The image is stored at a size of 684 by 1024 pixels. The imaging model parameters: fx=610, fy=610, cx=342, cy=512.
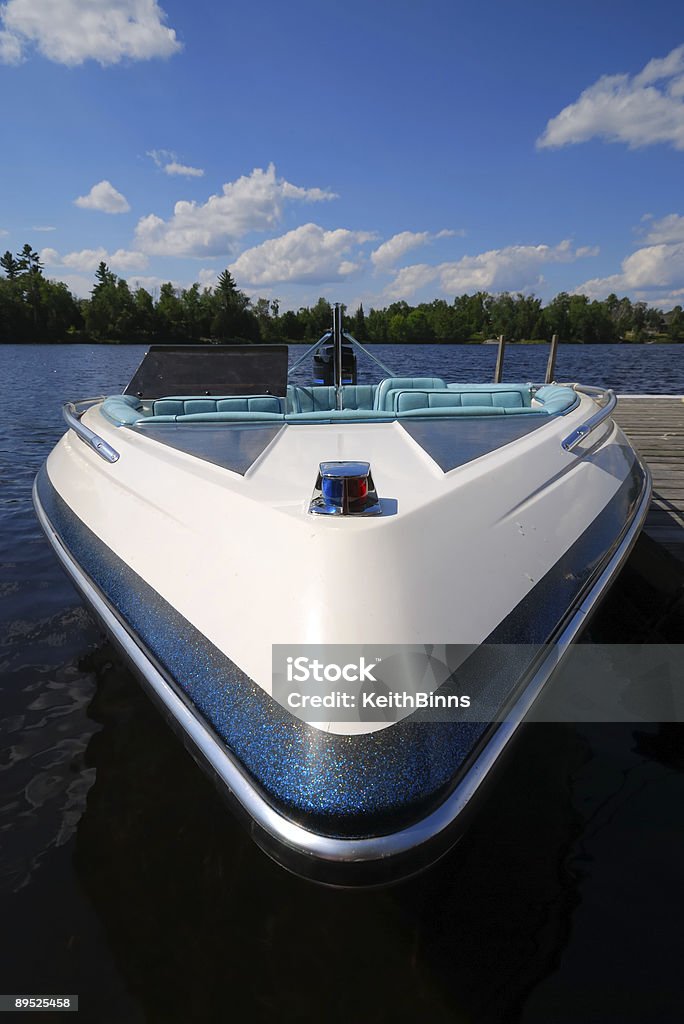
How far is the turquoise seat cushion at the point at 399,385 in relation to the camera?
14.8 feet

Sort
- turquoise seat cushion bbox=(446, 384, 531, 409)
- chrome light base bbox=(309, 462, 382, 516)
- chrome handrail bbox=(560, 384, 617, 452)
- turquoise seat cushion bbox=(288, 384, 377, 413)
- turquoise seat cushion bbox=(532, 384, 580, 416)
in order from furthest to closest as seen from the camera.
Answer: turquoise seat cushion bbox=(288, 384, 377, 413), turquoise seat cushion bbox=(446, 384, 531, 409), turquoise seat cushion bbox=(532, 384, 580, 416), chrome handrail bbox=(560, 384, 617, 452), chrome light base bbox=(309, 462, 382, 516)

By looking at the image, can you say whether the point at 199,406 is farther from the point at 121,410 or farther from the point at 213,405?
the point at 121,410

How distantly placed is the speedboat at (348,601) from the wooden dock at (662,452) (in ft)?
5.03

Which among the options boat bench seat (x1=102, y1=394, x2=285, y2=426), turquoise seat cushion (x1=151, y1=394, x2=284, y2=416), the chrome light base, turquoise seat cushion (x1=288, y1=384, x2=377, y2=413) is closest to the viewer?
the chrome light base

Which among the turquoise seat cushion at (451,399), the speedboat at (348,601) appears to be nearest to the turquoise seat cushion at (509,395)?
the turquoise seat cushion at (451,399)

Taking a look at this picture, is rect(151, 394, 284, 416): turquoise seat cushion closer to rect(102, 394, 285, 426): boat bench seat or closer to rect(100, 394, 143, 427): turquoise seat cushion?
rect(102, 394, 285, 426): boat bench seat

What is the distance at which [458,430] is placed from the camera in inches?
127

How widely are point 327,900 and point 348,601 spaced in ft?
4.17

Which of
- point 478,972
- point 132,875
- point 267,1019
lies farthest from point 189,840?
point 478,972

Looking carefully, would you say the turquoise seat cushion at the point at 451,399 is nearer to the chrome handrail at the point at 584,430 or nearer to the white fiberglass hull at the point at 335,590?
the chrome handrail at the point at 584,430

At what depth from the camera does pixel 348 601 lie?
1.67m

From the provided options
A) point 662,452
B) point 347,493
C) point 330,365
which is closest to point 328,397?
point 330,365

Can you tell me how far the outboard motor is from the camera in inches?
252

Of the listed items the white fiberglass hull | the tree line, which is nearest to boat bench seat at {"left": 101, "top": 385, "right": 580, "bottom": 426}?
the white fiberglass hull
